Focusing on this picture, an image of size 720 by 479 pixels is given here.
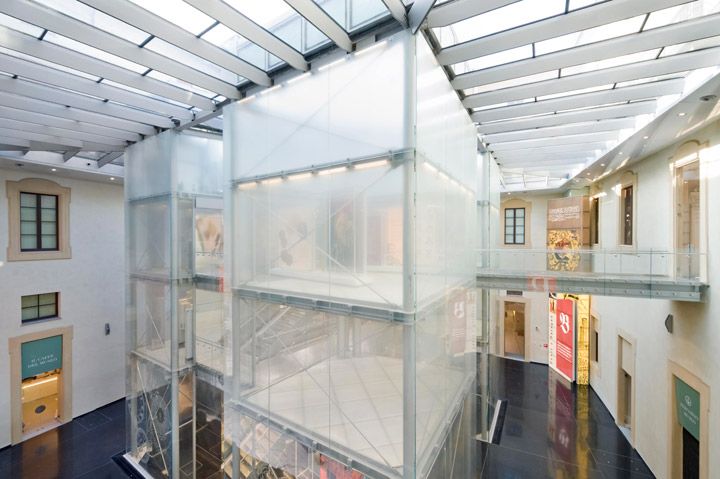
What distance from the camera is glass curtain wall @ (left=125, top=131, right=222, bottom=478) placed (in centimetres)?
602

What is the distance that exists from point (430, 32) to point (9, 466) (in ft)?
33.6

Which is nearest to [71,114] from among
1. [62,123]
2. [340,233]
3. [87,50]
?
[62,123]

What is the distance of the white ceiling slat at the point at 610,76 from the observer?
12.0ft

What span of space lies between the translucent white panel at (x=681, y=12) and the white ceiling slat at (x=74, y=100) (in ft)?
21.5

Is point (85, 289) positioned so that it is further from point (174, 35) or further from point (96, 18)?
point (174, 35)

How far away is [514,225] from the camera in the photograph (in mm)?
12828

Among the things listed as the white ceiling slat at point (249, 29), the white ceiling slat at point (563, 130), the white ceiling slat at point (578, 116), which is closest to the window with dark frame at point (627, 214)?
the white ceiling slat at point (563, 130)

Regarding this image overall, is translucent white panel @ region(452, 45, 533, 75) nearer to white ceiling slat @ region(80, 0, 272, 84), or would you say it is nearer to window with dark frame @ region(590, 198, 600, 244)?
white ceiling slat @ region(80, 0, 272, 84)

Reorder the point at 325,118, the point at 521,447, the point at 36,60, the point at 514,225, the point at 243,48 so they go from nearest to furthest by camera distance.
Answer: the point at 325,118, the point at 36,60, the point at 243,48, the point at 521,447, the point at 514,225

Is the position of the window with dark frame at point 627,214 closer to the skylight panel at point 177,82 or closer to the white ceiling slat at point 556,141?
the white ceiling slat at point 556,141

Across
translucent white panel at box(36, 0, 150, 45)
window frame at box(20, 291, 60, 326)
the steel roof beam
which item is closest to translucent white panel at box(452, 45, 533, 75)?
translucent white panel at box(36, 0, 150, 45)

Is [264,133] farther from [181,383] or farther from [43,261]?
[43,261]

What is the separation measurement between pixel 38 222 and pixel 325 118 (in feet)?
26.7

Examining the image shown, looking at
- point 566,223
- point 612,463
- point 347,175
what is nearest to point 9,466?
point 347,175
